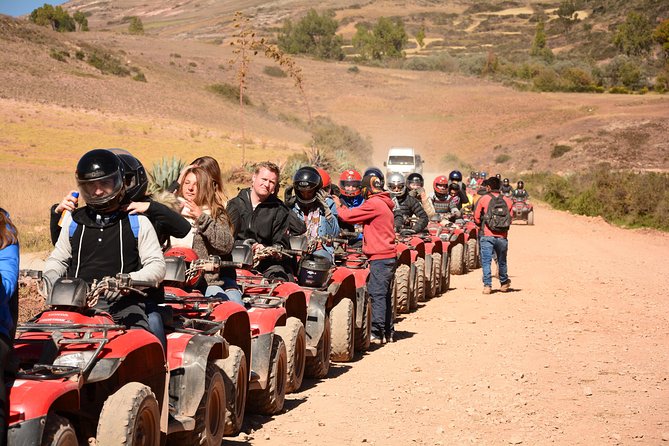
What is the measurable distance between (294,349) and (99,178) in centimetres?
360

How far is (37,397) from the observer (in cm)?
500

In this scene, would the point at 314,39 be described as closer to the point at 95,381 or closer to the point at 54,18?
the point at 54,18

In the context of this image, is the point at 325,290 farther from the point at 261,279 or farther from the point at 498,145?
the point at 498,145

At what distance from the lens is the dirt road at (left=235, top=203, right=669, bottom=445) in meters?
8.81

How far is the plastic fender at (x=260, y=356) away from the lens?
8625 millimetres

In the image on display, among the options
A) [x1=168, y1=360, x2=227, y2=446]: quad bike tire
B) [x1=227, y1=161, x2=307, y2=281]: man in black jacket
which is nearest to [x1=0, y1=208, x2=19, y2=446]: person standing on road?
[x1=168, y1=360, x2=227, y2=446]: quad bike tire

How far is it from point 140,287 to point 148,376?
56 centimetres

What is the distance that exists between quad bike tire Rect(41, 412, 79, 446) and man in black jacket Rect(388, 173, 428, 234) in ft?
44.4

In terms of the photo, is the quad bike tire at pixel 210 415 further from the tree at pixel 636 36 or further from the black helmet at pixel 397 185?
the tree at pixel 636 36

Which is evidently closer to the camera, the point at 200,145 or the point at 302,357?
the point at 302,357

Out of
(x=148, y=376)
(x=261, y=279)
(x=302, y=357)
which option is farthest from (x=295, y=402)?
(x=148, y=376)

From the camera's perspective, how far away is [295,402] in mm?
9938

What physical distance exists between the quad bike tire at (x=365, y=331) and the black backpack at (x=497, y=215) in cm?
703

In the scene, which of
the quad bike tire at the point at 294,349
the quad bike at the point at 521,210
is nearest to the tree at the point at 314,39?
the quad bike at the point at 521,210
